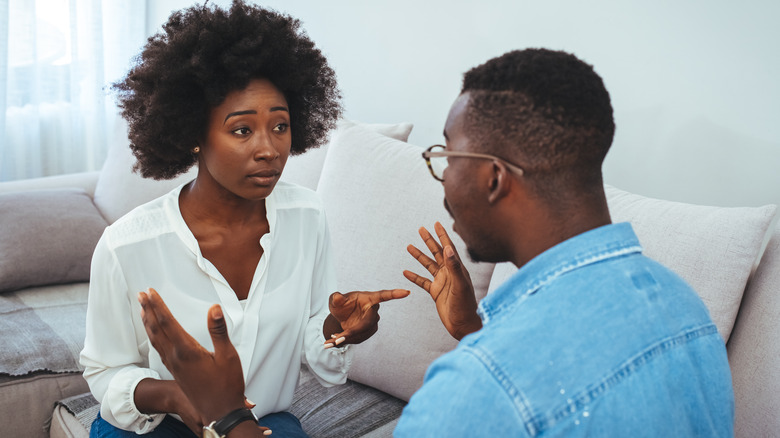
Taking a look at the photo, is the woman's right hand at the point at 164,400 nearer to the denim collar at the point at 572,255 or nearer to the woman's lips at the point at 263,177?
the woman's lips at the point at 263,177

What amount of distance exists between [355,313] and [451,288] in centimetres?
20

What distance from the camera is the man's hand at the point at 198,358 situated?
0.99 m

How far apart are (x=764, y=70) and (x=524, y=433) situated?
→ 131cm

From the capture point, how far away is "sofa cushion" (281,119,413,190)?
2176 millimetres

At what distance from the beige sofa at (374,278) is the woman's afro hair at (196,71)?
19.6 inches

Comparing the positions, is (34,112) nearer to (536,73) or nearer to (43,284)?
(43,284)

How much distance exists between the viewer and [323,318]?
1.51 metres


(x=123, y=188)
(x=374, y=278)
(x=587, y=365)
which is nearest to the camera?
(x=587, y=365)

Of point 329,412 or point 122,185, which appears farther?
point 122,185

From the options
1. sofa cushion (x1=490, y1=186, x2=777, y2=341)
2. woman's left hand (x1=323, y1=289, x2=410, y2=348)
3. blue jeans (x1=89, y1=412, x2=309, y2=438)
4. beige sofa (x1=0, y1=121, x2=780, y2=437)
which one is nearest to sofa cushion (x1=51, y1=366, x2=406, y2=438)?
beige sofa (x1=0, y1=121, x2=780, y2=437)

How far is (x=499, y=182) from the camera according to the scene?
921 millimetres

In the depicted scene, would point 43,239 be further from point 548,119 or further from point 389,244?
point 548,119

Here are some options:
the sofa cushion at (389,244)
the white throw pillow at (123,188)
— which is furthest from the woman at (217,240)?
the white throw pillow at (123,188)

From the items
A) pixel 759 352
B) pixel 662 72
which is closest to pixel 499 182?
pixel 759 352
